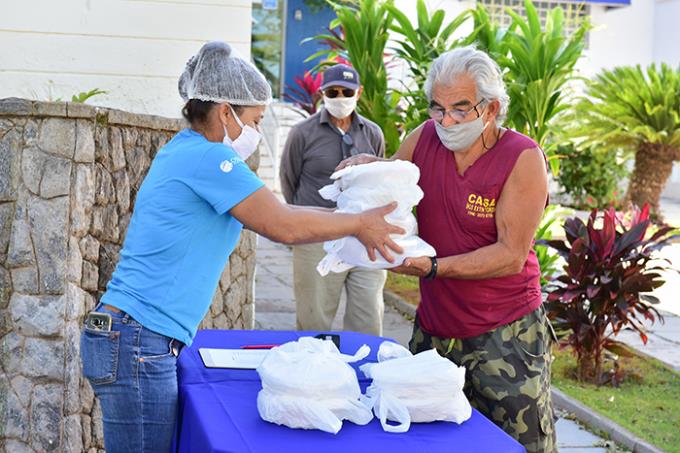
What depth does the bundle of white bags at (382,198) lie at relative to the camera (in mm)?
3352

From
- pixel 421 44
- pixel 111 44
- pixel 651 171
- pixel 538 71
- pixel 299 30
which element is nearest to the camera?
pixel 111 44

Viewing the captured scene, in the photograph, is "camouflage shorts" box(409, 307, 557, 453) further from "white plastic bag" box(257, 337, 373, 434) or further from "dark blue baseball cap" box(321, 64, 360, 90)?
"dark blue baseball cap" box(321, 64, 360, 90)

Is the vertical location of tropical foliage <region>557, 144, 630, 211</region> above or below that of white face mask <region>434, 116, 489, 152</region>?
below

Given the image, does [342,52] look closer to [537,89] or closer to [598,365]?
[537,89]

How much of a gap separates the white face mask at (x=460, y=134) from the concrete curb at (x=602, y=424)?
2.91m

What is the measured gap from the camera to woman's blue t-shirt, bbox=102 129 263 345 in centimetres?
303

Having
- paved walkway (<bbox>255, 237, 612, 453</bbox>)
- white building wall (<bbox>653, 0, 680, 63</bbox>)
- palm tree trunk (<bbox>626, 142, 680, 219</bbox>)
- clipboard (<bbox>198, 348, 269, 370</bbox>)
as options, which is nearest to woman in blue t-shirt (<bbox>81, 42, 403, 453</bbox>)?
clipboard (<bbox>198, 348, 269, 370</bbox>)

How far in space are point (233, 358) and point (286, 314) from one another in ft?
18.6

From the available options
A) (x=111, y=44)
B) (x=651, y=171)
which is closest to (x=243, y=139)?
(x=111, y=44)

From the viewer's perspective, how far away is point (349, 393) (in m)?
2.91

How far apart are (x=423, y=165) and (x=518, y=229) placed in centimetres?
48

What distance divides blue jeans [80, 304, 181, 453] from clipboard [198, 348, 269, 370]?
33 centimetres

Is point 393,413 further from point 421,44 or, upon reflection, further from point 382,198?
point 421,44

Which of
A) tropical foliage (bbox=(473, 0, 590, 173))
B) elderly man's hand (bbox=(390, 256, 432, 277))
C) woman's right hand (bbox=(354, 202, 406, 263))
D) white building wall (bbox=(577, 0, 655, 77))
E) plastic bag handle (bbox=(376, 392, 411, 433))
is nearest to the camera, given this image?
plastic bag handle (bbox=(376, 392, 411, 433))
